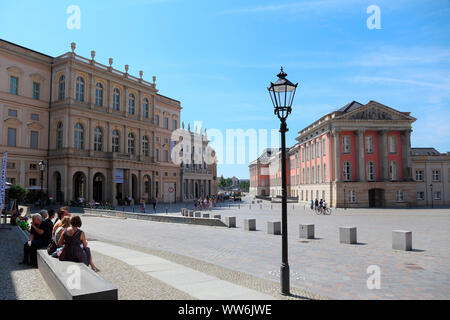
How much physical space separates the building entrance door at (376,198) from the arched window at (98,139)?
43.5 meters

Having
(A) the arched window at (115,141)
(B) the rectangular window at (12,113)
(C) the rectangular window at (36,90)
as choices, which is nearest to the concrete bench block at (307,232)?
(B) the rectangular window at (12,113)

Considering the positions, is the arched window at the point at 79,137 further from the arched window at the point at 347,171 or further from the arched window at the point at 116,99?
the arched window at the point at 347,171

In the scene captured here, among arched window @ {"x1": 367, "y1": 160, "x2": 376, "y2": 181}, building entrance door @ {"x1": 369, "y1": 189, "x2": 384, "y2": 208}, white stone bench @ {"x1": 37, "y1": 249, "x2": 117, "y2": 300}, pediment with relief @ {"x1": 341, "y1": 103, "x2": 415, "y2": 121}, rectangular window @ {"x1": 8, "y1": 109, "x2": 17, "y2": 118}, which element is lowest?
building entrance door @ {"x1": 369, "y1": 189, "x2": 384, "y2": 208}

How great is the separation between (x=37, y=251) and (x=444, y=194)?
6683 cm

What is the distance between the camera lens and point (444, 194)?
59125 mm

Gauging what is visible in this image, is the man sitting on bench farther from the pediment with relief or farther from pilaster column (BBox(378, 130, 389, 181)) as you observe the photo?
pilaster column (BBox(378, 130, 389, 181))

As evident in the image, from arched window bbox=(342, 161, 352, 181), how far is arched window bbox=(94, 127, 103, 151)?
Answer: 126ft

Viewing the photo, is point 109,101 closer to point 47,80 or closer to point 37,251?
point 47,80

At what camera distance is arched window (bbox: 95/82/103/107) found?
50.9 metres

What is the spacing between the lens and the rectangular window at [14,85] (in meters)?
43.1

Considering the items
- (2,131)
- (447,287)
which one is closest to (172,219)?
(447,287)

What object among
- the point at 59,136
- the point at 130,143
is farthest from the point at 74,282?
the point at 130,143

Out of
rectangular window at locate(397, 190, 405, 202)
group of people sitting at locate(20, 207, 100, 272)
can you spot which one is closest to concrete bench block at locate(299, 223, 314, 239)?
group of people sitting at locate(20, 207, 100, 272)
